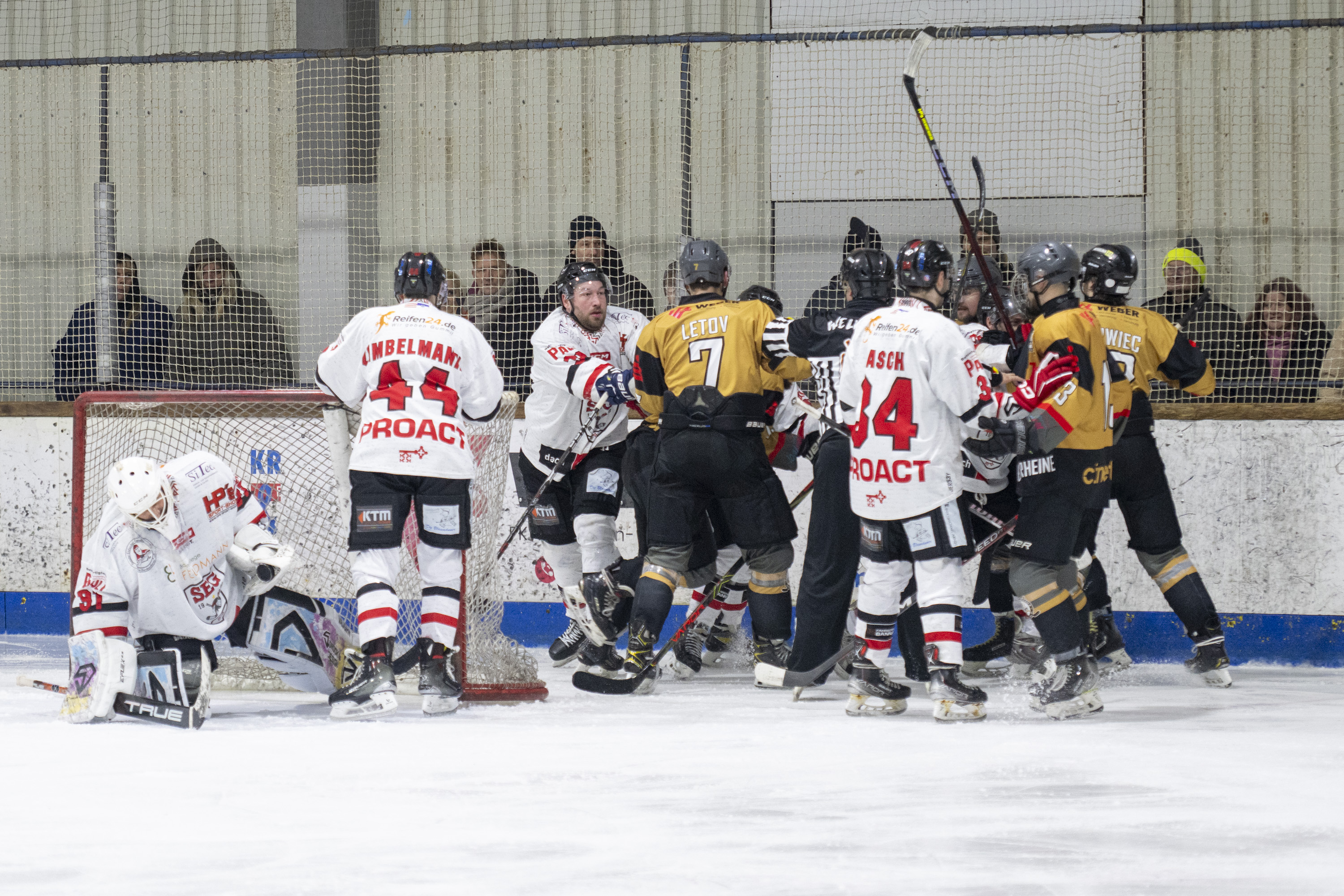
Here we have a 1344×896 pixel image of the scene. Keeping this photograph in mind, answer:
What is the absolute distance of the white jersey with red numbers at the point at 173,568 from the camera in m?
3.75

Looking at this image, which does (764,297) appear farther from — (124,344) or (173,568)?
(124,344)

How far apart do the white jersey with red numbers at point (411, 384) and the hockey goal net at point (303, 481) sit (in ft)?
0.98

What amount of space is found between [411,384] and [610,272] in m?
1.83

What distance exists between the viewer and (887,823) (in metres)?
2.77

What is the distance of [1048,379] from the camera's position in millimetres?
3932

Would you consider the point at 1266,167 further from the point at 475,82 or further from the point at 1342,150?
the point at 475,82

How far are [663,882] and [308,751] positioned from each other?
4.58 feet

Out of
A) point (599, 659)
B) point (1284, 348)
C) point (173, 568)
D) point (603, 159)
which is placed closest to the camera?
point (173, 568)

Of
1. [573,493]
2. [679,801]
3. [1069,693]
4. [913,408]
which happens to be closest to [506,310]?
[573,493]

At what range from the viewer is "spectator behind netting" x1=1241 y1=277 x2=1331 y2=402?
5.12 meters

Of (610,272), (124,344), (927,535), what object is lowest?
(927,535)

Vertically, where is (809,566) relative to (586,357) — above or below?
below

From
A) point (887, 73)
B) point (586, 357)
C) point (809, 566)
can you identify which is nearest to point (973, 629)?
point (809, 566)

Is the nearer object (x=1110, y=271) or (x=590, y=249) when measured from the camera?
(x=1110, y=271)
